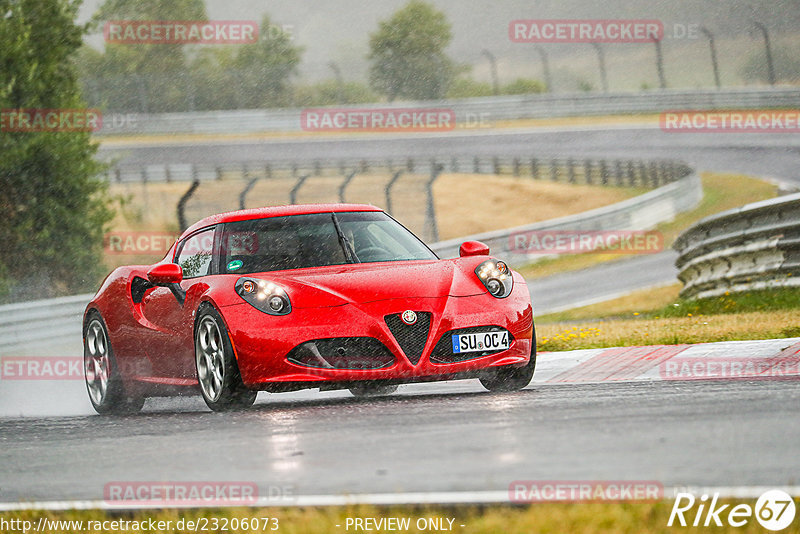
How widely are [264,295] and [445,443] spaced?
8.06ft

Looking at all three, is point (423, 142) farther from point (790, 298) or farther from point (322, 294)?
point (322, 294)

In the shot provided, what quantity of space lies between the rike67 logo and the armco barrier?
43.8 feet

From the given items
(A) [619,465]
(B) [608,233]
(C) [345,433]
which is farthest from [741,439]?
(B) [608,233]

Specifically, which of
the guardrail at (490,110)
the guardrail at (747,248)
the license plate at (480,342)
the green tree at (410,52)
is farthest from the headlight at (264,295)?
the green tree at (410,52)

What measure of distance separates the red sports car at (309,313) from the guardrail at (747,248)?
6.05 metres

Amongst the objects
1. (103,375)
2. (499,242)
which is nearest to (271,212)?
(103,375)

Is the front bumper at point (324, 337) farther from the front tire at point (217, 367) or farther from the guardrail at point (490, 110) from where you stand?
the guardrail at point (490, 110)

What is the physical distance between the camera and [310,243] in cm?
852

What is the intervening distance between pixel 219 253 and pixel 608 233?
2120cm

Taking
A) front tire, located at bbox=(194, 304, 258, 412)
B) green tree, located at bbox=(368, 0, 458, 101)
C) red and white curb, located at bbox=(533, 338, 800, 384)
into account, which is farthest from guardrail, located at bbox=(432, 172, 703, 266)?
green tree, located at bbox=(368, 0, 458, 101)

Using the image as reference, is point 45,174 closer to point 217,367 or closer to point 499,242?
point 499,242

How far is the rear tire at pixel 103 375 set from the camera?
935 centimetres

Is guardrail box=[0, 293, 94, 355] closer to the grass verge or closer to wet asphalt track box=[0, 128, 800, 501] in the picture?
the grass verge

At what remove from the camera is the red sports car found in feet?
24.6
